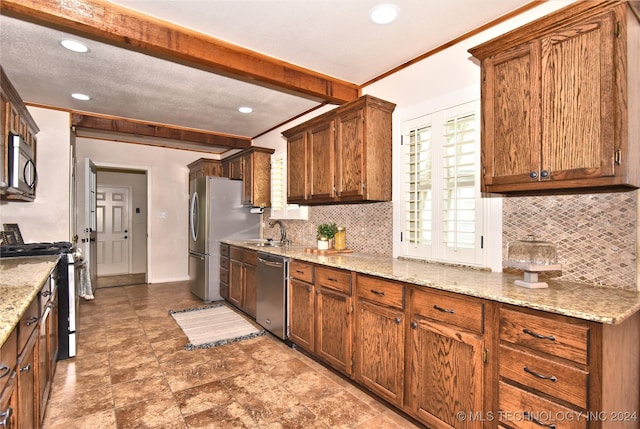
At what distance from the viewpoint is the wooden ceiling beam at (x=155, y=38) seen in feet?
6.73

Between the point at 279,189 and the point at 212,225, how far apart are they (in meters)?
1.15

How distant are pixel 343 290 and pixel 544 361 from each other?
1370mm

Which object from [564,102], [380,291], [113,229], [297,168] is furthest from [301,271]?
[113,229]

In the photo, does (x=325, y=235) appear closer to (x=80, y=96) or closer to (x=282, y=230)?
(x=282, y=230)

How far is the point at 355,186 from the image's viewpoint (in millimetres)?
3000

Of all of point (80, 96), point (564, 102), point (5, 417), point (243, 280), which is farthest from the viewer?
point (243, 280)

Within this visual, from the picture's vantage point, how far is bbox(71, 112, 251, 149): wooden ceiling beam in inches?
173

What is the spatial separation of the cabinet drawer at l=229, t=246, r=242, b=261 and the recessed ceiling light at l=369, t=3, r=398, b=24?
3040mm

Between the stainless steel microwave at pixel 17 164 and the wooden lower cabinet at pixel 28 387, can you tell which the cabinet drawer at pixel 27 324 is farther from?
the stainless steel microwave at pixel 17 164

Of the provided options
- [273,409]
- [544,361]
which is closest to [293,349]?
[273,409]

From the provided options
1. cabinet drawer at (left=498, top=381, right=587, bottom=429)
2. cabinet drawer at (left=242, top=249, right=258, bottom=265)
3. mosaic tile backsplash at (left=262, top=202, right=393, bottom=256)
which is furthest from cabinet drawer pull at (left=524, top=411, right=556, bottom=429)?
cabinet drawer at (left=242, top=249, right=258, bottom=265)

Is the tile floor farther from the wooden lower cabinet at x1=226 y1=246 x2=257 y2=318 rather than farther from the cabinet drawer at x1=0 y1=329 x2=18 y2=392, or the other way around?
the cabinet drawer at x1=0 y1=329 x2=18 y2=392

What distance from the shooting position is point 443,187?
2.59m

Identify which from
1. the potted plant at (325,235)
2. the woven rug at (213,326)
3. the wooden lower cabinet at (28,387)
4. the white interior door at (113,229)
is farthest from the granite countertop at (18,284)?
the white interior door at (113,229)
